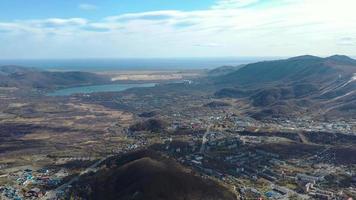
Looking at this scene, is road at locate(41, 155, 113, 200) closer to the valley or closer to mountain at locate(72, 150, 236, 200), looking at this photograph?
the valley

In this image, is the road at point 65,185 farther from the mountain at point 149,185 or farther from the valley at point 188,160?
the mountain at point 149,185

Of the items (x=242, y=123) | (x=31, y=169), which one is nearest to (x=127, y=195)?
(x=31, y=169)

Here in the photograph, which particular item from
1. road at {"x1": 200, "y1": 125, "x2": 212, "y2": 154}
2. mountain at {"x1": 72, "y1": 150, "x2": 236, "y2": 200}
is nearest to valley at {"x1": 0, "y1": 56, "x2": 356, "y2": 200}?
mountain at {"x1": 72, "y1": 150, "x2": 236, "y2": 200}

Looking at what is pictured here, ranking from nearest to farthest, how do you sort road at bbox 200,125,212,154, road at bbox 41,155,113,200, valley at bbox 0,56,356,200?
valley at bbox 0,56,356,200, road at bbox 41,155,113,200, road at bbox 200,125,212,154

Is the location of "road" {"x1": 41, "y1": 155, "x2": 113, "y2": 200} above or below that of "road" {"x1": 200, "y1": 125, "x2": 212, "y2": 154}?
below

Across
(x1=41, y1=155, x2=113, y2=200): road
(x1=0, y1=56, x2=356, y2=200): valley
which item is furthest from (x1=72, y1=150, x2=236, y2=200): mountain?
(x1=41, y1=155, x2=113, y2=200): road

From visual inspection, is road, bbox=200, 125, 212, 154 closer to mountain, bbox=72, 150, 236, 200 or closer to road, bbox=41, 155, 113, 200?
road, bbox=41, 155, 113, 200

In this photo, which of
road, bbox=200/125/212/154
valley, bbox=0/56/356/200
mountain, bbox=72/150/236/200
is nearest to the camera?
mountain, bbox=72/150/236/200

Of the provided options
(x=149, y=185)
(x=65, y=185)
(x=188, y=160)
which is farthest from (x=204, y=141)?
(x=149, y=185)

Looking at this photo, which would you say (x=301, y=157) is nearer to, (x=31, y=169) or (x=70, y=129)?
(x=31, y=169)

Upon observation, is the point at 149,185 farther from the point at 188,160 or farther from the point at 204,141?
the point at 204,141

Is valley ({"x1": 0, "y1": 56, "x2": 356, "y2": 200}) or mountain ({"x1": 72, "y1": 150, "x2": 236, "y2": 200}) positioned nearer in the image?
mountain ({"x1": 72, "y1": 150, "x2": 236, "y2": 200})

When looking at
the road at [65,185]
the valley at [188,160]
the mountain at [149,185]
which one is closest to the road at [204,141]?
Answer: the valley at [188,160]
